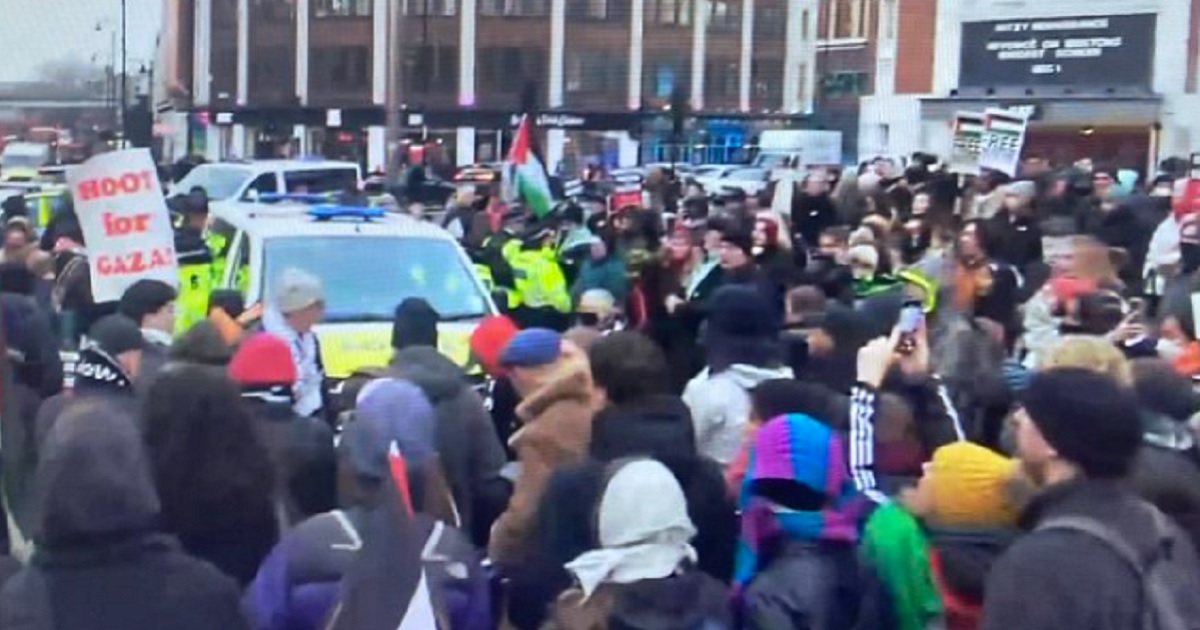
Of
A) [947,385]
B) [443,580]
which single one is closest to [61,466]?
[443,580]

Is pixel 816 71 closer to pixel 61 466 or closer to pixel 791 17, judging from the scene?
pixel 791 17

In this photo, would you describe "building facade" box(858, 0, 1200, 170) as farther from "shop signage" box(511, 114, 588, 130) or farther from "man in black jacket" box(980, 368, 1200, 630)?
"man in black jacket" box(980, 368, 1200, 630)

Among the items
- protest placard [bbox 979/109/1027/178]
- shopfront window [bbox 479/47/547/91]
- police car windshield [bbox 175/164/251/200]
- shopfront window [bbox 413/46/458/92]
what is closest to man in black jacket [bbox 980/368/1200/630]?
protest placard [bbox 979/109/1027/178]

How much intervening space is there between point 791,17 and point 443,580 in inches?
1582

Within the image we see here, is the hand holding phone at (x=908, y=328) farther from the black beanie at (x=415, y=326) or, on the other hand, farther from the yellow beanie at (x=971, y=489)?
the yellow beanie at (x=971, y=489)

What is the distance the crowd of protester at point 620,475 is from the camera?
12.1 feet

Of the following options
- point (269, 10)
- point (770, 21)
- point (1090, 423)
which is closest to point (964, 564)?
point (1090, 423)

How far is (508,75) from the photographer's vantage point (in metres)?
48.8

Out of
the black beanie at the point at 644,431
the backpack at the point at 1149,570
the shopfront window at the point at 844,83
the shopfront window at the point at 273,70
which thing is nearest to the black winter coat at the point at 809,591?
the black beanie at the point at 644,431

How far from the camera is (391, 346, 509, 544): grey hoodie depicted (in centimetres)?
582

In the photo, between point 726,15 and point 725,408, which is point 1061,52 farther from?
point 725,408

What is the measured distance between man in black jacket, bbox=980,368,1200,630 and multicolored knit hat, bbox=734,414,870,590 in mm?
638

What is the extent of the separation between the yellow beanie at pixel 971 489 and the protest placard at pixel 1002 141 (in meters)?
11.9

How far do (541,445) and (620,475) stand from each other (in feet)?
2.99
